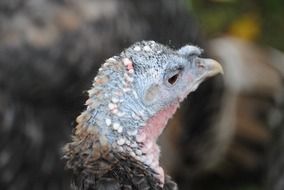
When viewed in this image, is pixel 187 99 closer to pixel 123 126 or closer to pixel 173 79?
pixel 173 79

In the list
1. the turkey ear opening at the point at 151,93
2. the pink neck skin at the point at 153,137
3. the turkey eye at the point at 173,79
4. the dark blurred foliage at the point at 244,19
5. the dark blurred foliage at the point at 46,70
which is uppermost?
the dark blurred foliage at the point at 244,19

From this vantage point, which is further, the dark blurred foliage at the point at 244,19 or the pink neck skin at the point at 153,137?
the dark blurred foliage at the point at 244,19

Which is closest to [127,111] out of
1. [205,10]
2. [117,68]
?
[117,68]

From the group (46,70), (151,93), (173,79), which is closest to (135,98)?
(151,93)

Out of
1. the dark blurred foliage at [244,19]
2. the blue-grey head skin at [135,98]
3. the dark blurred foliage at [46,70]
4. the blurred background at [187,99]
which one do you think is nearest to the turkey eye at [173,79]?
the blue-grey head skin at [135,98]

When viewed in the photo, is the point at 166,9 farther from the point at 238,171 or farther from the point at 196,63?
the point at 196,63

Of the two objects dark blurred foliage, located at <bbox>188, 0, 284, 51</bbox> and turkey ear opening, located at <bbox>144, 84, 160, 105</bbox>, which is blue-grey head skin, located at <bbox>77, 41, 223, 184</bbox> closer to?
turkey ear opening, located at <bbox>144, 84, 160, 105</bbox>

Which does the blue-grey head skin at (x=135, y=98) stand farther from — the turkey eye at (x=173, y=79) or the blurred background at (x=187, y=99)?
the blurred background at (x=187, y=99)
